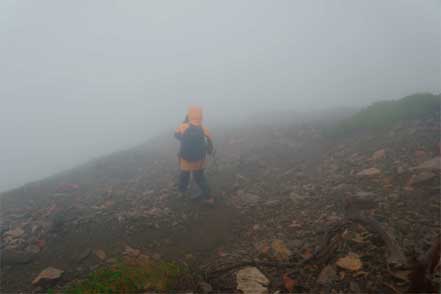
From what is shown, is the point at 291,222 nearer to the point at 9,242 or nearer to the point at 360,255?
the point at 360,255

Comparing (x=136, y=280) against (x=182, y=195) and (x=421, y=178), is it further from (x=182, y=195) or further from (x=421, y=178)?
(x=421, y=178)

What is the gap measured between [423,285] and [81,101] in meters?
142

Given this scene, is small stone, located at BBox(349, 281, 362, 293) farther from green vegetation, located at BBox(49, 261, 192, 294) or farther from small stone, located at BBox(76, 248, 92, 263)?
small stone, located at BBox(76, 248, 92, 263)

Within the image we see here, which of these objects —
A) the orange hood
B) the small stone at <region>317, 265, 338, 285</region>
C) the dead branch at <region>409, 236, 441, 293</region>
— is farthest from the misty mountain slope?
the orange hood

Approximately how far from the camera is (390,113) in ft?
43.8

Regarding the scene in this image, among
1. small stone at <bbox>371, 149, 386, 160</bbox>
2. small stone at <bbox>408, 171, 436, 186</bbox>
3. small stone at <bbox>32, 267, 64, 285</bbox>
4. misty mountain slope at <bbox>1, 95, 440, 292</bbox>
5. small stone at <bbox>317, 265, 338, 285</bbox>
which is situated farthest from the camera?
small stone at <bbox>371, 149, 386, 160</bbox>

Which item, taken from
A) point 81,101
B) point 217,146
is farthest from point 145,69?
point 217,146

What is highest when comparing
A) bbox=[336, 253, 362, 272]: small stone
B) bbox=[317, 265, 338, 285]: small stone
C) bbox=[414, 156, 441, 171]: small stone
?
bbox=[414, 156, 441, 171]: small stone

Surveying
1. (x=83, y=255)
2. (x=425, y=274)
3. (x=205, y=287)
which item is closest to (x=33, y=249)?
(x=83, y=255)

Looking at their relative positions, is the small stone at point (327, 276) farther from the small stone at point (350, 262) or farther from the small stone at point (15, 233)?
the small stone at point (15, 233)

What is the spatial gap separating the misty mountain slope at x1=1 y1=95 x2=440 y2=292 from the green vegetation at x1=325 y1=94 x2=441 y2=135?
0.21 metres

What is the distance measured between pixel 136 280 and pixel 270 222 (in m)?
3.70

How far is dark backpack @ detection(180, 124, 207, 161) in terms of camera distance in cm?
927

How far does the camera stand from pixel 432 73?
59750 millimetres
